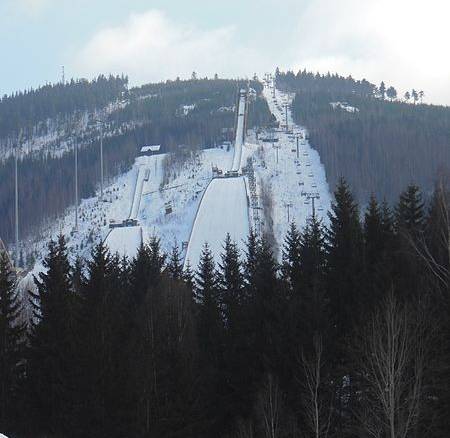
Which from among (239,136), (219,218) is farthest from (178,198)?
(239,136)

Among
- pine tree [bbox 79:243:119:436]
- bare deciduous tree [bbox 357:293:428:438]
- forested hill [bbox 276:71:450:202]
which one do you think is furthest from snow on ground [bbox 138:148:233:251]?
bare deciduous tree [bbox 357:293:428:438]

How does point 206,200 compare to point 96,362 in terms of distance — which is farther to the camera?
point 206,200

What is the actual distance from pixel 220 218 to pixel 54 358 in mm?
71732

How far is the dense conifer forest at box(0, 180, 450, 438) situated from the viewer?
62.7 feet

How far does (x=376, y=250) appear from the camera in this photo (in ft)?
106

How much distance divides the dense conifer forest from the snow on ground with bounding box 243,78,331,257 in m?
55.8

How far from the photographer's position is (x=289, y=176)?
123938 millimetres

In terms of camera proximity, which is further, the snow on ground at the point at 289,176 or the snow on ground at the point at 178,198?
the snow on ground at the point at 289,176

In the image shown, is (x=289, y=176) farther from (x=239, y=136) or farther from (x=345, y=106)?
(x=345, y=106)

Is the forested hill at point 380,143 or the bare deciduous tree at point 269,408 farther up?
the forested hill at point 380,143

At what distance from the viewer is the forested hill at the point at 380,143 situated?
127 metres

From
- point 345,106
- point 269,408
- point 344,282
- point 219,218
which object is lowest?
point 269,408

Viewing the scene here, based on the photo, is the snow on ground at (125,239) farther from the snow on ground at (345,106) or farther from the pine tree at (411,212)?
the snow on ground at (345,106)

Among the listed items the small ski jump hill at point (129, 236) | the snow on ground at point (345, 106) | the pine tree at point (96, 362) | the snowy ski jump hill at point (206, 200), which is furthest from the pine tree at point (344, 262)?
the snow on ground at point (345, 106)
